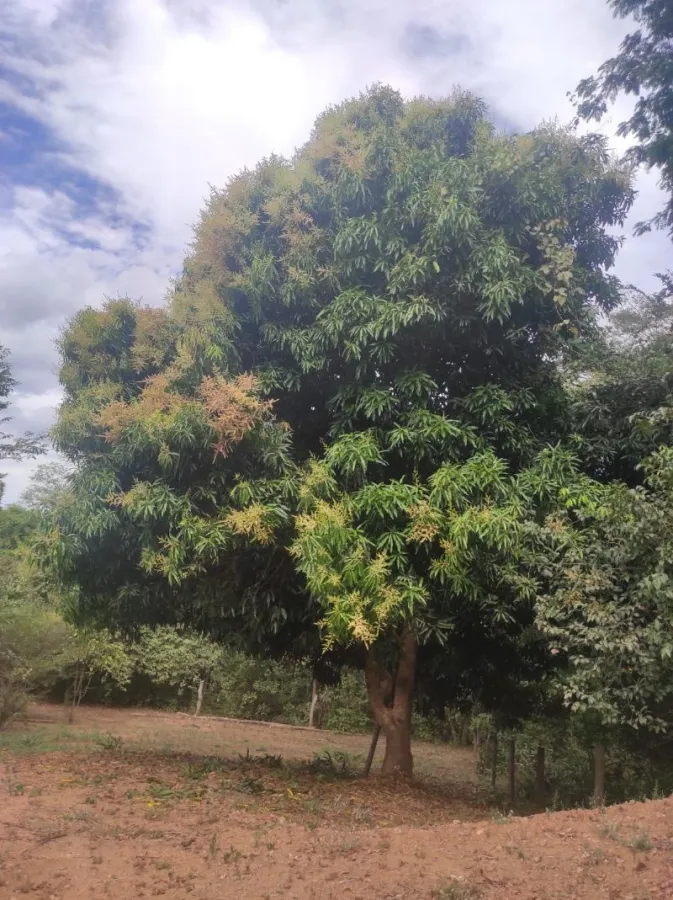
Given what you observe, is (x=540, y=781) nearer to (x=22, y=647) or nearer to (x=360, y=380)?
(x=360, y=380)

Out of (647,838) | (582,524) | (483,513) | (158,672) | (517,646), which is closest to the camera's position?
(647,838)

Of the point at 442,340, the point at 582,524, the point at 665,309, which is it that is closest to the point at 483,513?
the point at 582,524

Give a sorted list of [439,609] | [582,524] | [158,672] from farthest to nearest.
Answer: [158,672] → [439,609] → [582,524]

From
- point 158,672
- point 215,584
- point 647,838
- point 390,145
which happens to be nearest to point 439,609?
point 215,584

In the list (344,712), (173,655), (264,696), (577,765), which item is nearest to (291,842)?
(577,765)

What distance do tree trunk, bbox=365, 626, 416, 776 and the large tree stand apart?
142 mm

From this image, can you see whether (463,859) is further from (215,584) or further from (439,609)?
(215,584)

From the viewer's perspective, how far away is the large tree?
24.7 feet

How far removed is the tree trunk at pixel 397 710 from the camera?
10.2m

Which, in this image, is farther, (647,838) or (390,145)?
(390,145)

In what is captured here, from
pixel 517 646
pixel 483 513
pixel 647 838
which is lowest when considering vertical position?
pixel 647 838

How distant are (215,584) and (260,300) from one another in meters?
3.66

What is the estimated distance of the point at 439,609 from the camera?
859cm

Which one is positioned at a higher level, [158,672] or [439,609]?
[439,609]
